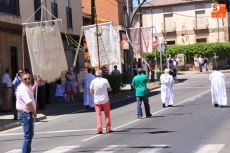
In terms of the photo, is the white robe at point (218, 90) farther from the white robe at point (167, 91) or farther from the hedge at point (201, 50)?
the hedge at point (201, 50)

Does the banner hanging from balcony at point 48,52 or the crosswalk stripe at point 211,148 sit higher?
the banner hanging from balcony at point 48,52

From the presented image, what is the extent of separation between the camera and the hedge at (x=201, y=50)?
2480 inches

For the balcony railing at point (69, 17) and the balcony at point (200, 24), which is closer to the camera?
the balcony railing at point (69, 17)

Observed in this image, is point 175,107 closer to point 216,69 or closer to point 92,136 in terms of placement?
point 216,69

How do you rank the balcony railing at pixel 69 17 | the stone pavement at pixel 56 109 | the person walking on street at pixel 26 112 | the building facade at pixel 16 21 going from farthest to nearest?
the balcony railing at pixel 69 17, the building facade at pixel 16 21, the stone pavement at pixel 56 109, the person walking on street at pixel 26 112

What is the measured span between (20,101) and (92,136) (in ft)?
13.9

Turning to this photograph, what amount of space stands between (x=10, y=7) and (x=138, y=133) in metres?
13.7

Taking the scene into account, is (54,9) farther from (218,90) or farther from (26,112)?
(26,112)

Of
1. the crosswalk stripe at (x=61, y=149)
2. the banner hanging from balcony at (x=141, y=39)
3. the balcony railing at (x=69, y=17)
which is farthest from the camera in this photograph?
the balcony railing at (x=69, y=17)

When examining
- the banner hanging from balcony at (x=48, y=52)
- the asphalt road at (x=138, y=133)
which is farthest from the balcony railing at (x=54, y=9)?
the banner hanging from balcony at (x=48, y=52)

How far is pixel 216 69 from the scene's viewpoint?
23656 mm

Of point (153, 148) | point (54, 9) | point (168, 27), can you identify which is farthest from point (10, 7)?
point (168, 27)

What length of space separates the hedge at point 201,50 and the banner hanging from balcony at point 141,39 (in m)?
27.6

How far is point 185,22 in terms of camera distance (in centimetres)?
7094
